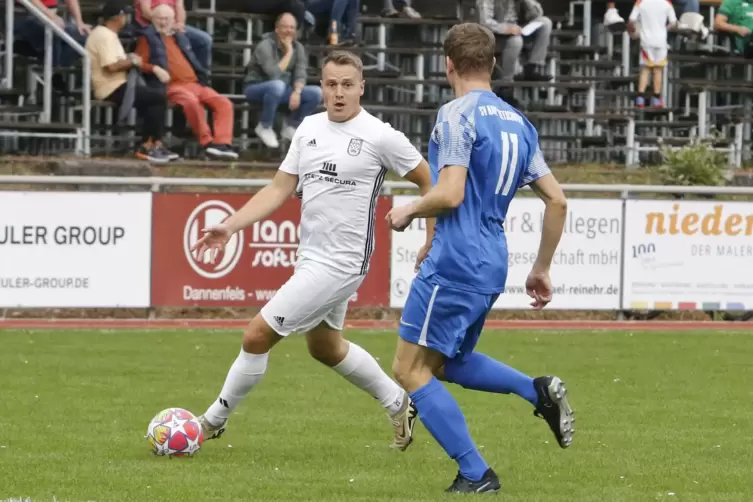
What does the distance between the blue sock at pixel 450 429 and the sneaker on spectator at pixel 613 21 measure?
61.5 ft

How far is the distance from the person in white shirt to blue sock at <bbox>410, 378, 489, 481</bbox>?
17.2 metres

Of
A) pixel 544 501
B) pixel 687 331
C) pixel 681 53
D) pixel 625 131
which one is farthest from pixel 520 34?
pixel 544 501

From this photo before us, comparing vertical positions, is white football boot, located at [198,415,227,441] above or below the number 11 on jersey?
below

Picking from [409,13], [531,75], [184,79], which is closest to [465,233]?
[184,79]

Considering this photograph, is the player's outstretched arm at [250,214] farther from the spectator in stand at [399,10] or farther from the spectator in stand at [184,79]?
the spectator in stand at [399,10]

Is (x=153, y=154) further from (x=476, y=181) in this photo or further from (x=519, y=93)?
(x=476, y=181)

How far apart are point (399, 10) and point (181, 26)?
5476mm

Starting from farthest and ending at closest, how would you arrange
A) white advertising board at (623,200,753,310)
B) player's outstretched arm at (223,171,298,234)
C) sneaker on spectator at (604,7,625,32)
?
sneaker on spectator at (604,7,625,32) → white advertising board at (623,200,753,310) → player's outstretched arm at (223,171,298,234)

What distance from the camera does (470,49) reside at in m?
6.36

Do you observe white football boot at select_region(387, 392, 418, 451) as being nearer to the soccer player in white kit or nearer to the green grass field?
the green grass field

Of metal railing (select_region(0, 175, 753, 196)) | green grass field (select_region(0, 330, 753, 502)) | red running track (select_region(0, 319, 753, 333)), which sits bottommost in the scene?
red running track (select_region(0, 319, 753, 333))

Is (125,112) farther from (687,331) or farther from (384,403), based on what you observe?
(384,403)

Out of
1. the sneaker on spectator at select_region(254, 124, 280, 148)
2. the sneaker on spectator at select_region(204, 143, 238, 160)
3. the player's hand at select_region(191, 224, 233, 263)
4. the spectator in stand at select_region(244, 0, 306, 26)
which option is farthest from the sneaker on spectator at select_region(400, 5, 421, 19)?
the player's hand at select_region(191, 224, 233, 263)

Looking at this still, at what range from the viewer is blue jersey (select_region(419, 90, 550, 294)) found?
6.30m
